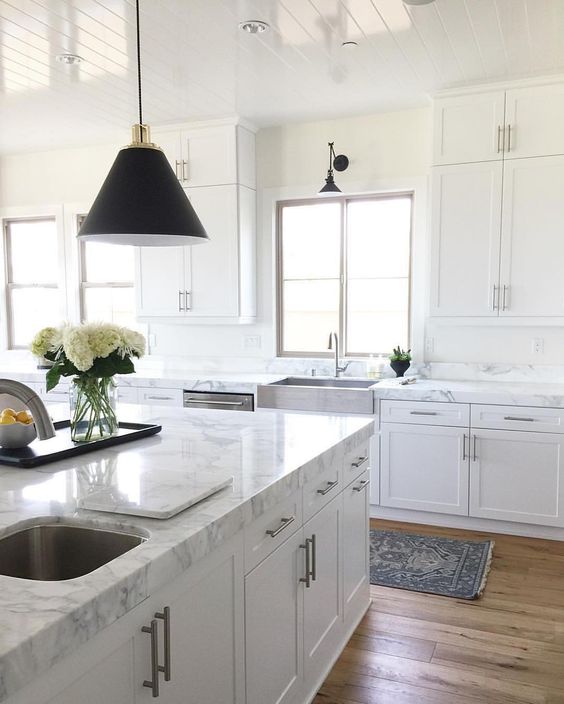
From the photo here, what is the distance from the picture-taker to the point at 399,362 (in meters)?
4.40

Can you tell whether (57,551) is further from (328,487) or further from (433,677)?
(433,677)

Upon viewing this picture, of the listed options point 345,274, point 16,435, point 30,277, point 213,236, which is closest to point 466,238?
point 345,274

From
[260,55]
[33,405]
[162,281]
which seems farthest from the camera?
[162,281]

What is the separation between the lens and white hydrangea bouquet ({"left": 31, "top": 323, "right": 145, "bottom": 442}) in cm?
210

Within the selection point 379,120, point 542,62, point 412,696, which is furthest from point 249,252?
point 412,696

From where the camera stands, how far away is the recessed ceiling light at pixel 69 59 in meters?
3.42

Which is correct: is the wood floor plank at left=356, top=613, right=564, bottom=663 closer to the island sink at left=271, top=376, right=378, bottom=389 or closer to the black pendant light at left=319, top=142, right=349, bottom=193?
the island sink at left=271, top=376, right=378, bottom=389

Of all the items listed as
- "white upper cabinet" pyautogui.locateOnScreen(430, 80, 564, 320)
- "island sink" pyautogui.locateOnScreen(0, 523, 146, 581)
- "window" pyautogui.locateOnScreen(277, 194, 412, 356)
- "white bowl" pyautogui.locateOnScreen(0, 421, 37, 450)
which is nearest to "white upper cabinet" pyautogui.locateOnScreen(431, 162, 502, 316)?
→ "white upper cabinet" pyautogui.locateOnScreen(430, 80, 564, 320)

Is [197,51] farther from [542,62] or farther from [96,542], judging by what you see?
[96,542]

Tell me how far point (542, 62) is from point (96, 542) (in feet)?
11.4

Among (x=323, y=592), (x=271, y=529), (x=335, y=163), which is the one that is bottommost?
(x=323, y=592)

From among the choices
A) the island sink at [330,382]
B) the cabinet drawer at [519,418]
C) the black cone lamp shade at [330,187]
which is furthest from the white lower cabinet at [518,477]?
the black cone lamp shade at [330,187]

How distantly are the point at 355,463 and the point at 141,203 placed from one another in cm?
132

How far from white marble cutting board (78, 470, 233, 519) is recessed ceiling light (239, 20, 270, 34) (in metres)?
2.18
